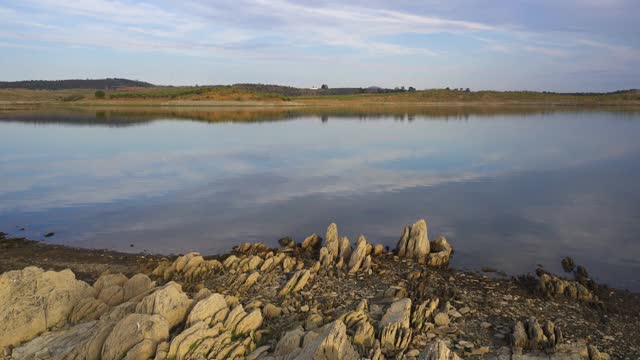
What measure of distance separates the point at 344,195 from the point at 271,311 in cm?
1290

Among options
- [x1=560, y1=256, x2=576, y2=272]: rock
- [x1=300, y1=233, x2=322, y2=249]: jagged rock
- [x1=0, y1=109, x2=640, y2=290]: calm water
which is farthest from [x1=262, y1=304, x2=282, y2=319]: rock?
[x1=560, y1=256, x2=576, y2=272]: rock

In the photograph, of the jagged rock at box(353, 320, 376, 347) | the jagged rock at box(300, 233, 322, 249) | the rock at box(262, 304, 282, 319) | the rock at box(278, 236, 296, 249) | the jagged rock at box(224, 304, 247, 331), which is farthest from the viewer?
the rock at box(278, 236, 296, 249)

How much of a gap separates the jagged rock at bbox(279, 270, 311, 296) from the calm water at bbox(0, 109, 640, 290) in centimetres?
429

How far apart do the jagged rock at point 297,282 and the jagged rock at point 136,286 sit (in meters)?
2.80

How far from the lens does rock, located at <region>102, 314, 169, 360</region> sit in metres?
8.48

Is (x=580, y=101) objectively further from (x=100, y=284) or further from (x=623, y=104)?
(x=100, y=284)

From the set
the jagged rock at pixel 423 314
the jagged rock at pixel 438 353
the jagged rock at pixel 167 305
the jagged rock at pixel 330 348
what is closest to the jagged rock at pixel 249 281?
the jagged rock at pixel 167 305

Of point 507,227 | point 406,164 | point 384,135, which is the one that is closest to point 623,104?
point 384,135

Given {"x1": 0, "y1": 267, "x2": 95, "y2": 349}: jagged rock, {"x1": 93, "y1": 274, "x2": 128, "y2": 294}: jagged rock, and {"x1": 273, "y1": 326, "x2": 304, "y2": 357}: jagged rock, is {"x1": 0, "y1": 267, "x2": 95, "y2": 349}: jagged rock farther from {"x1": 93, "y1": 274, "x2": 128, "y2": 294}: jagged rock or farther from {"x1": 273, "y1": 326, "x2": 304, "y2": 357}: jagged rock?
{"x1": 273, "y1": 326, "x2": 304, "y2": 357}: jagged rock

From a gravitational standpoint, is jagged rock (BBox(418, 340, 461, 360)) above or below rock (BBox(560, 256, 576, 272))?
above

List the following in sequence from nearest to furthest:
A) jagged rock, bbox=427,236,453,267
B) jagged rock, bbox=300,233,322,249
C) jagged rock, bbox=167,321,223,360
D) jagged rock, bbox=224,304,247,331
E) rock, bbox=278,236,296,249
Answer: jagged rock, bbox=167,321,223,360, jagged rock, bbox=224,304,247,331, jagged rock, bbox=427,236,453,267, jagged rock, bbox=300,233,322,249, rock, bbox=278,236,296,249

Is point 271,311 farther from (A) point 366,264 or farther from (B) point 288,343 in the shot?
(A) point 366,264

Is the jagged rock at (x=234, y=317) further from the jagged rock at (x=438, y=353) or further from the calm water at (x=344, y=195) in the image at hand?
the calm water at (x=344, y=195)

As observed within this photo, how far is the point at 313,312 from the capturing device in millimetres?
10625
